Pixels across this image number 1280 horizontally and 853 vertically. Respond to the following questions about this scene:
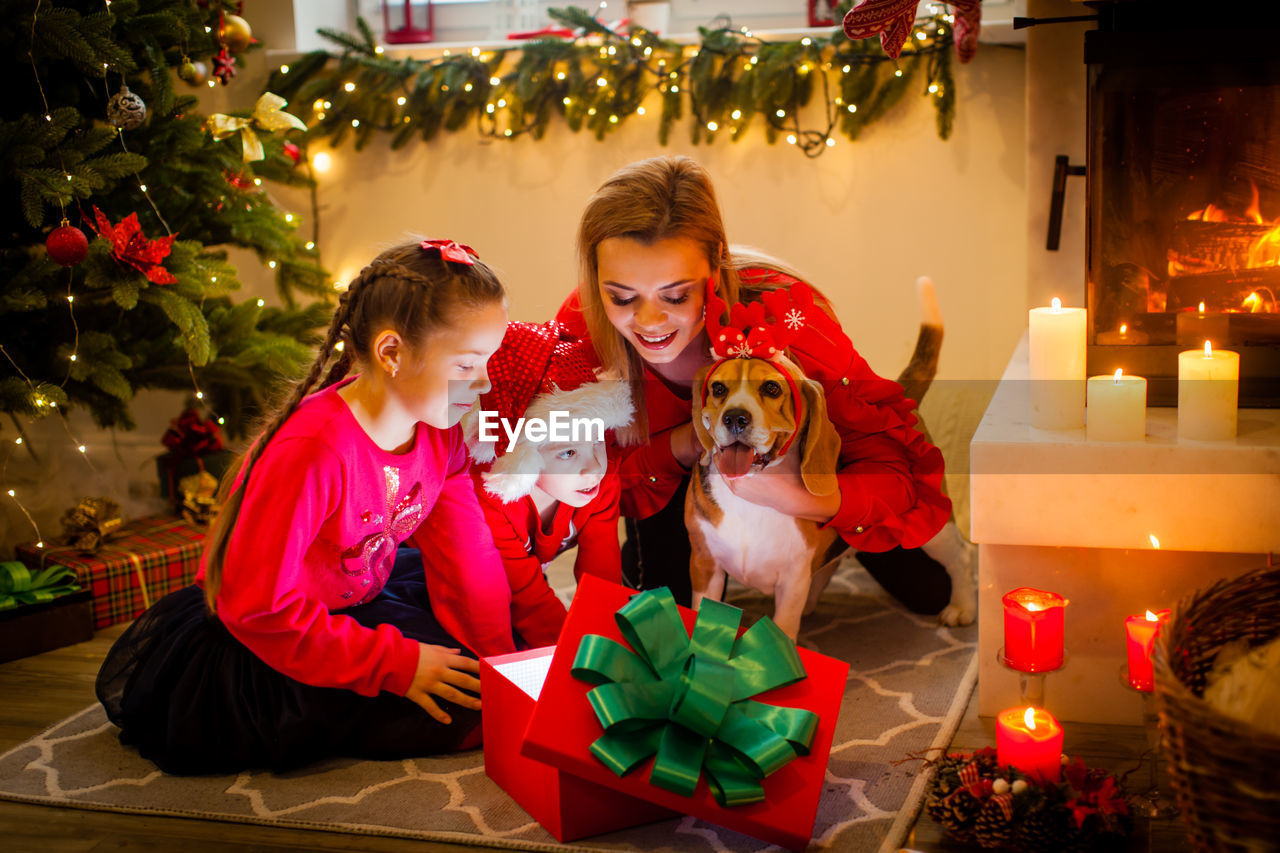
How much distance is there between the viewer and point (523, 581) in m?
2.01

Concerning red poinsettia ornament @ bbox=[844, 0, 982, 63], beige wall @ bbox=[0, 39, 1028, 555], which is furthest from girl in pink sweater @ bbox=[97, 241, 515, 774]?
beige wall @ bbox=[0, 39, 1028, 555]

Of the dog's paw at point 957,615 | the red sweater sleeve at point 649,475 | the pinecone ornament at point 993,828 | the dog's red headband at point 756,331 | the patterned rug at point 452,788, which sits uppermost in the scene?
the dog's red headband at point 756,331

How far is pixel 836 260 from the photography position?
3033 mm

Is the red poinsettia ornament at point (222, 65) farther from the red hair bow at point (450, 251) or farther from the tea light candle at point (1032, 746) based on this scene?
the tea light candle at point (1032, 746)

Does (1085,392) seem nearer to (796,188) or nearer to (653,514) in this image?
(653,514)

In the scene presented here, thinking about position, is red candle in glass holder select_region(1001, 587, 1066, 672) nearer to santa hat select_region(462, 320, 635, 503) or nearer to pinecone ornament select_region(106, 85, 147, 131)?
santa hat select_region(462, 320, 635, 503)

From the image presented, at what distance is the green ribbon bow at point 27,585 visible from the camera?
7.82 ft

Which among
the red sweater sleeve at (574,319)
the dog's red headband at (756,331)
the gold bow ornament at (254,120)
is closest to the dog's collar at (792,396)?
the dog's red headband at (756,331)

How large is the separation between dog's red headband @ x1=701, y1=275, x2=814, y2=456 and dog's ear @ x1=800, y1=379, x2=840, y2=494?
0.11ft

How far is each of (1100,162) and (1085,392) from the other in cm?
43

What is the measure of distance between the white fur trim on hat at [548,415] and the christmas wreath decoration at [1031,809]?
30.4 inches

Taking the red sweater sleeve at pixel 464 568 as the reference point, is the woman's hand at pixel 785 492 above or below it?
above

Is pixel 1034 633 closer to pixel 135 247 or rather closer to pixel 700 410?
pixel 700 410

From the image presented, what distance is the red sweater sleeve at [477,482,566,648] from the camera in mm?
1961
